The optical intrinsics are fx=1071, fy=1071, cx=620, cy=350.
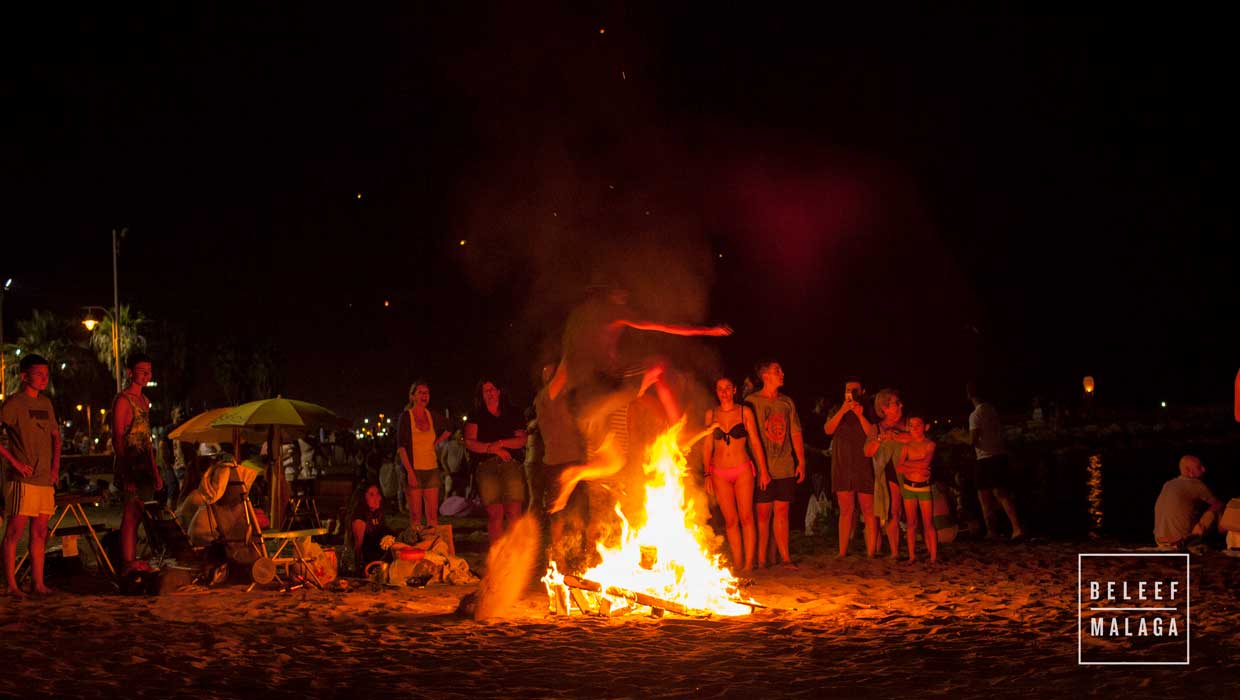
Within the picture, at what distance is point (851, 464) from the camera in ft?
32.9

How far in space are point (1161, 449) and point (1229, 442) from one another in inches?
165

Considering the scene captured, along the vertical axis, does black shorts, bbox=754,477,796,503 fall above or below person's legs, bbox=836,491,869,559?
above

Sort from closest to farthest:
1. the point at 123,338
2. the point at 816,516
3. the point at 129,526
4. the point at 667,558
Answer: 1. the point at 667,558
2. the point at 129,526
3. the point at 816,516
4. the point at 123,338

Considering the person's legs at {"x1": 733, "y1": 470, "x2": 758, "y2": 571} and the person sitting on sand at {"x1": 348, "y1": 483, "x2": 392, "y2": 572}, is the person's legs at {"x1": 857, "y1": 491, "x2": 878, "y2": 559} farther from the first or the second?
the person sitting on sand at {"x1": 348, "y1": 483, "x2": 392, "y2": 572}

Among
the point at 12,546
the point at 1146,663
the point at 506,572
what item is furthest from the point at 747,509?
the point at 12,546

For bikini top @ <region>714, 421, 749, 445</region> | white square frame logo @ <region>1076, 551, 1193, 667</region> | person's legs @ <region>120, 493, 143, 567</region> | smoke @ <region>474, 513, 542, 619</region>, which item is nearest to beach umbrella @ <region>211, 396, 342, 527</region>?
person's legs @ <region>120, 493, 143, 567</region>

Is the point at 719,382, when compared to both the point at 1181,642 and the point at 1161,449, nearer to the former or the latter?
the point at 1181,642

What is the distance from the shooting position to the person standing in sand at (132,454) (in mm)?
8617

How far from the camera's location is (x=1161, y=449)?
3541 centimetres

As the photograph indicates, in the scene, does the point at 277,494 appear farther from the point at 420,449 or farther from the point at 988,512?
the point at 988,512

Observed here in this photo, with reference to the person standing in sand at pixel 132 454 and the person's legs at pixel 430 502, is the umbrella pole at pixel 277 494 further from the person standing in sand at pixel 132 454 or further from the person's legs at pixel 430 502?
the person standing in sand at pixel 132 454

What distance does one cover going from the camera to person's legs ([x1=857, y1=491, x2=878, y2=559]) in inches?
389

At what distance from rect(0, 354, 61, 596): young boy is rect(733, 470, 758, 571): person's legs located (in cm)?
537

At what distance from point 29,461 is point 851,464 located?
6.88 m
